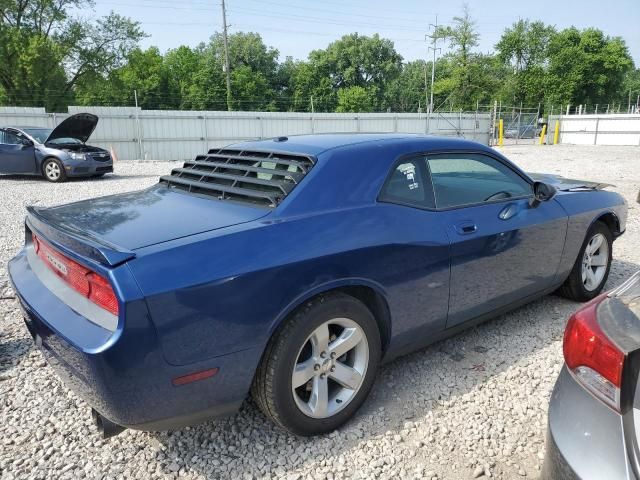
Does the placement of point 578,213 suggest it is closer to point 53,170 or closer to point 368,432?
point 368,432

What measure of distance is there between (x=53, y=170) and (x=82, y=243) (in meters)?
11.8

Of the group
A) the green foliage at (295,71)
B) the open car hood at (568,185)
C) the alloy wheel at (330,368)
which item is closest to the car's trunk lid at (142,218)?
the alloy wheel at (330,368)

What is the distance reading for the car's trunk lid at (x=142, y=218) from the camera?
7.28 feet

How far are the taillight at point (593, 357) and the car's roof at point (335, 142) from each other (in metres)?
1.59

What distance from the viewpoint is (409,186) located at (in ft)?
9.51

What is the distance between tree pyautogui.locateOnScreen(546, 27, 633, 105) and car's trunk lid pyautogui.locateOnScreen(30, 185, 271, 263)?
231ft

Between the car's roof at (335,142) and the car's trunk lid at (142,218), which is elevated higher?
the car's roof at (335,142)

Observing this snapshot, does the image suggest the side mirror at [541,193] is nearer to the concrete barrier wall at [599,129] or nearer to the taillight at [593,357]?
the taillight at [593,357]

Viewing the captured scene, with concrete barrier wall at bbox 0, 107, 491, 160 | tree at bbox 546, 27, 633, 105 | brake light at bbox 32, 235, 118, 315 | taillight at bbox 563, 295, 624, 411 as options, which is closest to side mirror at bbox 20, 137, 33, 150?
concrete barrier wall at bbox 0, 107, 491, 160

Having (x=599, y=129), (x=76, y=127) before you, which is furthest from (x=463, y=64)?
(x=76, y=127)

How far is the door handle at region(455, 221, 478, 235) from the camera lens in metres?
2.97

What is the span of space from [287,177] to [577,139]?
1395 inches

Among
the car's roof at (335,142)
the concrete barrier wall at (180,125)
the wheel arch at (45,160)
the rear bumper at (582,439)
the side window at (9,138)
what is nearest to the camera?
the rear bumper at (582,439)

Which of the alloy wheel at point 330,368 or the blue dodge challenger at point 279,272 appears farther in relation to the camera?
the alloy wheel at point 330,368
